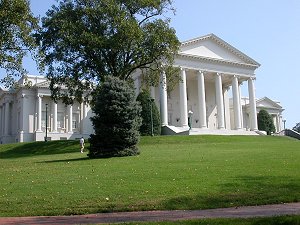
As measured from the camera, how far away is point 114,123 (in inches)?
1068

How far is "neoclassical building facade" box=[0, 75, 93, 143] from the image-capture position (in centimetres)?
7675

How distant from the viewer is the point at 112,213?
9.88 metres

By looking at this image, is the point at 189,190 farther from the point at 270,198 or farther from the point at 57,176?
the point at 57,176

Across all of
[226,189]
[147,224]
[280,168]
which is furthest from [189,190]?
[280,168]

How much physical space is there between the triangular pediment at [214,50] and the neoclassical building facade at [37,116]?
27.0 metres

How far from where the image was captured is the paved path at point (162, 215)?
28.7 feet

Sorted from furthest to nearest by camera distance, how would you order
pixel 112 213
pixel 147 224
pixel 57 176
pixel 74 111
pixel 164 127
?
pixel 74 111, pixel 164 127, pixel 57 176, pixel 112 213, pixel 147 224

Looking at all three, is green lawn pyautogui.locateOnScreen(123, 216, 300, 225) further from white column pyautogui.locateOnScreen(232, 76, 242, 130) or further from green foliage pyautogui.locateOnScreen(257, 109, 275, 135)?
green foliage pyautogui.locateOnScreen(257, 109, 275, 135)

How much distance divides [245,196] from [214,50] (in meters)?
58.0

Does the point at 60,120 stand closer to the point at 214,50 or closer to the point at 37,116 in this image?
the point at 37,116

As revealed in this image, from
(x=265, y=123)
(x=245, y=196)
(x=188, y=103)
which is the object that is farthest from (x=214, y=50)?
(x=245, y=196)

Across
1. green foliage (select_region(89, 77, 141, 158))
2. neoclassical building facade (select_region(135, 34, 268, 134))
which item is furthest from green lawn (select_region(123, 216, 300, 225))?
neoclassical building facade (select_region(135, 34, 268, 134))

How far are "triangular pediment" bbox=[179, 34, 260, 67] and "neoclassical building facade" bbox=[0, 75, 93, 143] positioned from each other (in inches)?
1063

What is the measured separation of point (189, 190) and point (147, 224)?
437 cm
